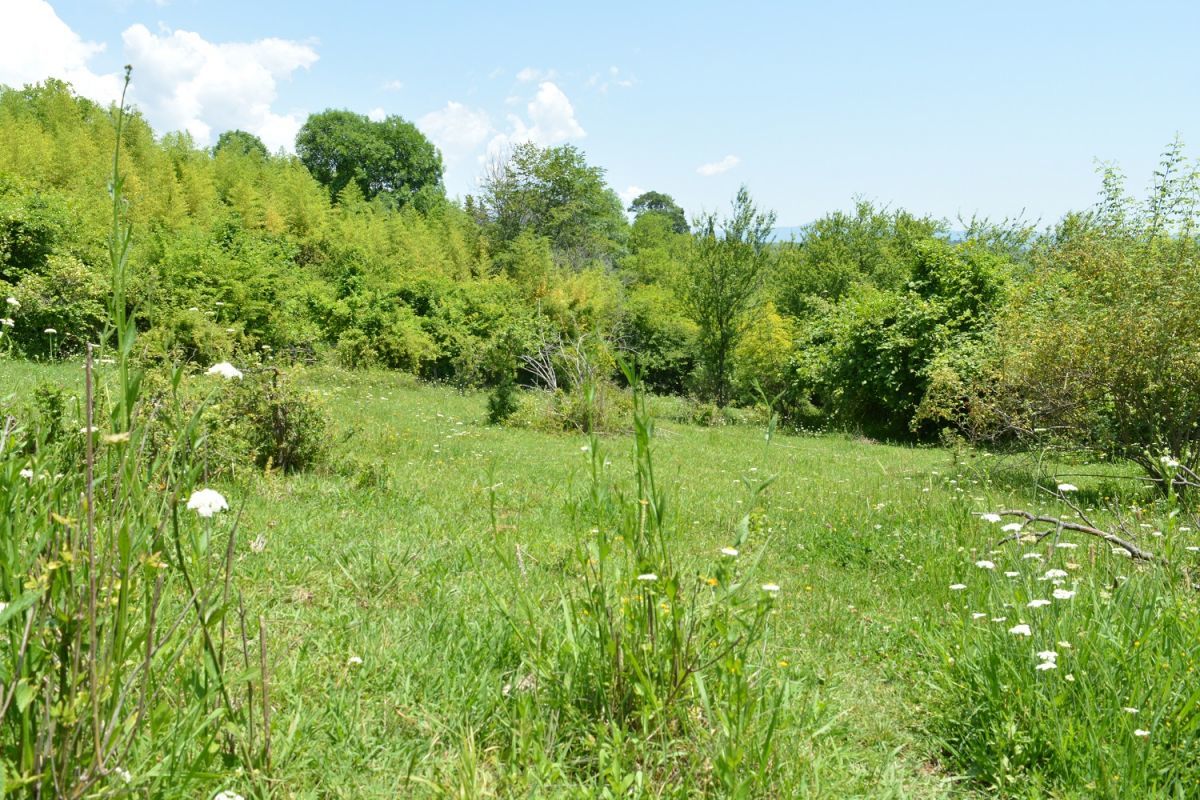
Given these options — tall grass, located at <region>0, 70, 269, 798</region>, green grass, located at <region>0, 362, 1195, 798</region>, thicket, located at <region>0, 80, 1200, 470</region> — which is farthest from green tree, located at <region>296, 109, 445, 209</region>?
tall grass, located at <region>0, 70, 269, 798</region>

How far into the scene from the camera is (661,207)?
9988 cm

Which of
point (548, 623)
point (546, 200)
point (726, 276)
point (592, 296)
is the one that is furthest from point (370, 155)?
point (548, 623)

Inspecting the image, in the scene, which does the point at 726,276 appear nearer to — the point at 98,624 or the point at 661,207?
the point at 98,624

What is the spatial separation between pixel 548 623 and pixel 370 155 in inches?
1985

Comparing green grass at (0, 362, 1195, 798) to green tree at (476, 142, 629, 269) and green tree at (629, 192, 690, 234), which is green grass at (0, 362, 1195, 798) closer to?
green tree at (476, 142, 629, 269)

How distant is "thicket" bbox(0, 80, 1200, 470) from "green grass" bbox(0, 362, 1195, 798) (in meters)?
1.21

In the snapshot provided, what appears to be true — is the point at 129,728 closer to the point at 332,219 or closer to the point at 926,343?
the point at 926,343

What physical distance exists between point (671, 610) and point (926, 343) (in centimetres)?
1937

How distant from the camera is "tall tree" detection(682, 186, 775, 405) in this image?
A: 22.5 m

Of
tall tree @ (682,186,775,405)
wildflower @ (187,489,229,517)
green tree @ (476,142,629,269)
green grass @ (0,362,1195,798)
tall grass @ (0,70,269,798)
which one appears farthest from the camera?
green tree @ (476,142,629,269)

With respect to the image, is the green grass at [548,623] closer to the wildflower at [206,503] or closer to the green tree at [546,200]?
the wildflower at [206,503]

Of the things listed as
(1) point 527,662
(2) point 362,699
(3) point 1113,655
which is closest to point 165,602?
(2) point 362,699

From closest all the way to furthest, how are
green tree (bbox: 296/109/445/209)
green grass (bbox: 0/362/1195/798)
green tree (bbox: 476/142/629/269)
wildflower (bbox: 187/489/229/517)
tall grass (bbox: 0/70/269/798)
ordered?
1. tall grass (bbox: 0/70/269/798)
2. wildflower (bbox: 187/489/229/517)
3. green grass (bbox: 0/362/1195/798)
4. green tree (bbox: 476/142/629/269)
5. green tree (bbox: 296/109/445/209)

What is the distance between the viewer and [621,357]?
1.79 m
